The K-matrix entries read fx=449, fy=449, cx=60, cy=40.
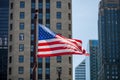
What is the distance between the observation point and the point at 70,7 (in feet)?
386

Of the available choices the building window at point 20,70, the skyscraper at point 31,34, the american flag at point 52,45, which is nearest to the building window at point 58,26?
the skyscraper at point 31,34

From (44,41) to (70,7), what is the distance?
271ft

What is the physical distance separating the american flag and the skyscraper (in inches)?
2866

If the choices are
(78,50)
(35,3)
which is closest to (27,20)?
(35,3)

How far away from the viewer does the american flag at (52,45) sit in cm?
3506

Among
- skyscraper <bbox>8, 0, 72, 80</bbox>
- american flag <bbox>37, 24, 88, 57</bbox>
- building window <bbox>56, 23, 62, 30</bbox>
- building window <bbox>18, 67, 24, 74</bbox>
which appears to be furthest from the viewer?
building window <bbox>56, 23, 62, 30</bbox>

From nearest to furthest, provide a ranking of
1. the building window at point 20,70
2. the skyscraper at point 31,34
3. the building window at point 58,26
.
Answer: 1. the building window at point 20,70
2. the skyscraper at point 31,34
3. the building window at point 58,26

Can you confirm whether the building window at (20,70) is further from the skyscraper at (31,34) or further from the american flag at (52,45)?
the american flag at (52,45)

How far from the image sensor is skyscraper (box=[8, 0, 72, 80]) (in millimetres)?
110438

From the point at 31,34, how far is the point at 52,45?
78397 millimetres

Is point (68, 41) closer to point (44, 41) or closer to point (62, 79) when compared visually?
point (44, 41)

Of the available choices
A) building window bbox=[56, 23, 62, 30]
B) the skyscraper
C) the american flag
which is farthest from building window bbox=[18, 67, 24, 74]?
the american flag

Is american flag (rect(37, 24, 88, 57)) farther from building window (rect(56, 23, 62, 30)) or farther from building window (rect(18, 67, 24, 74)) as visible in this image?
building window (rect(56, 23, 62, 30))

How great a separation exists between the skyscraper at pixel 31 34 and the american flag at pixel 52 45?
72806 mm
